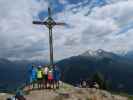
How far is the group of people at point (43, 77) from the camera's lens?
135ft

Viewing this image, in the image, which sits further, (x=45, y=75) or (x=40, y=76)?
(x=45, y=75)

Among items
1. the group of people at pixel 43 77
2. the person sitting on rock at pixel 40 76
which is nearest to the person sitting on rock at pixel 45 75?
the group of people at pixel 43 77

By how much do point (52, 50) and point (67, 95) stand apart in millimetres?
13120

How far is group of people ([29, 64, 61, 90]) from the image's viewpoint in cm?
4106

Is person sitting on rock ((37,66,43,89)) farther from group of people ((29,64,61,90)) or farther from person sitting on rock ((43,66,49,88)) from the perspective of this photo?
person sitting on rock ((43,66,49,88))

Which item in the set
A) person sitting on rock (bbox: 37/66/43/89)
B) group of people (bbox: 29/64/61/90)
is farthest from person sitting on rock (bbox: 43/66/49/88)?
person sitting on rock (bbox: 37/66/43/89)

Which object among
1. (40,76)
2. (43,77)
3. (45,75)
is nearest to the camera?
(40,76)

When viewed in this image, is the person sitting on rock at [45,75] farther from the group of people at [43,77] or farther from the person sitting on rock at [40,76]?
the person sitting on rock at [40,76]

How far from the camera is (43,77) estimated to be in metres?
41.8

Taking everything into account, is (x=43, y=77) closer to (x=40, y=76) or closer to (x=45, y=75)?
(x=45, y=75)

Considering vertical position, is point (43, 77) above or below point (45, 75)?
below

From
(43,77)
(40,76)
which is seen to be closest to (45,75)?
(43,77)

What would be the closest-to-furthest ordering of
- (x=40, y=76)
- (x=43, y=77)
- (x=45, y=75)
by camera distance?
1. (x=40, y=76)
2. (x=45, y=75)
3. (x=43, y=77)

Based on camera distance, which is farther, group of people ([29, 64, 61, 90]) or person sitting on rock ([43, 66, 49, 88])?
person sitting on rock ([43, 66, 49, 88])
